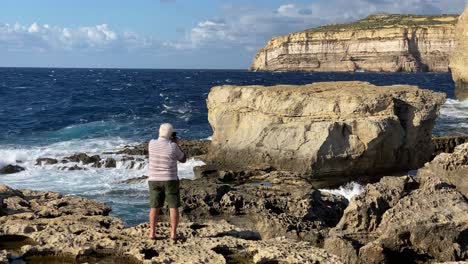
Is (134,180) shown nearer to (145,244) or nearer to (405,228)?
(145,244)

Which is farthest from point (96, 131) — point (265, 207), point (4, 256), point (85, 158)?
point (4, 256)

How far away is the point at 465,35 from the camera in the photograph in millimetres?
58781

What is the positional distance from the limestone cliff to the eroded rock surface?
53.5 meters

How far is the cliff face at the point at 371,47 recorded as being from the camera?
141875mm

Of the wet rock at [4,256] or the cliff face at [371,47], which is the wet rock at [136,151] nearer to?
the wet rock at [4,256]

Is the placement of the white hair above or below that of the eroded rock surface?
above

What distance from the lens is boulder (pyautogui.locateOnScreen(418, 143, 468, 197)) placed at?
37.8 ft

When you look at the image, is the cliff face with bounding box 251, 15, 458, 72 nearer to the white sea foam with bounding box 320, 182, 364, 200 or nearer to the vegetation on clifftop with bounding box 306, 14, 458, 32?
the vegetation on clifftop with bounding box 306, 14, 458, 32

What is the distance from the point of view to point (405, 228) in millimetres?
8758

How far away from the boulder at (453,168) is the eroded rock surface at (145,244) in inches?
181

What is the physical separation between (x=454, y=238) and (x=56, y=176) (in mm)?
16988

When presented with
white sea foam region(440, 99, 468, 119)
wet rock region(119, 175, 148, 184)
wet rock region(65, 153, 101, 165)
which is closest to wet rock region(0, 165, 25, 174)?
wet rock region(65, 153, 101, 165)

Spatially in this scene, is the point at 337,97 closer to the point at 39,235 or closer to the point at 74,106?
the point at 39,235

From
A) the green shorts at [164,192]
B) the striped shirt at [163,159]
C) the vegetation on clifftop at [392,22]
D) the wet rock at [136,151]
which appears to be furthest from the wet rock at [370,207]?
the vegetation on clifftop at [392,22]
